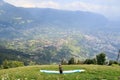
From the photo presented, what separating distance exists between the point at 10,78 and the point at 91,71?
12.1 meters

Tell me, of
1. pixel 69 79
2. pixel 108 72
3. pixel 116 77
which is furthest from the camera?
pixel 108 72

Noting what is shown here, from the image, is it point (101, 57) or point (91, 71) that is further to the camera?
point (101, 57)

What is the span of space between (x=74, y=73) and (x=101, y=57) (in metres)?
69.0

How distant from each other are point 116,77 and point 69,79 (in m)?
6.75

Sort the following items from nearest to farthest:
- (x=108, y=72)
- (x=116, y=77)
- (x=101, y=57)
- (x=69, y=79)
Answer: (x=69, y=79), (x=116, y=77), (x=108, y=72), (x=101, y=57)

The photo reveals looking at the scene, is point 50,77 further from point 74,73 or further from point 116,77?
point 116,77

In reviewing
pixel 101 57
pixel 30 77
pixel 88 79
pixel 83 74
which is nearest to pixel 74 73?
pixel 83 74

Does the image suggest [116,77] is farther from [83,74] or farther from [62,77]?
[62,77]

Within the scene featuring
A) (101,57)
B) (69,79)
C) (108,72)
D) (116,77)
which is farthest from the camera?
(101,57)

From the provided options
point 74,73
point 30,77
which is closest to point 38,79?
point 30,77

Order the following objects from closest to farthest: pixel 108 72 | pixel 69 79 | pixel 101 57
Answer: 1. pixel 69 79
2. pixel 108 72
3. pixel 101 57

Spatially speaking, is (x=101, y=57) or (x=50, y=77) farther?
(x=101, y=57)

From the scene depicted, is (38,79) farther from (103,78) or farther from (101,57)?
(101,57)

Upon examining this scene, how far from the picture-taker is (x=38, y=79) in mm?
35625
